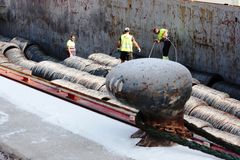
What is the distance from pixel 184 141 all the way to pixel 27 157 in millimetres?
1420

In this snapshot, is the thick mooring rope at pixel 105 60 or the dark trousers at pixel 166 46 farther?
the thick mooring rope at pixel 105 60

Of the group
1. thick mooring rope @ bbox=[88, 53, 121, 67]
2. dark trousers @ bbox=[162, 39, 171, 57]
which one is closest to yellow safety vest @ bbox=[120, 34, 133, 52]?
thick mooring rope @ bbox=[88, 53, 121, 67]

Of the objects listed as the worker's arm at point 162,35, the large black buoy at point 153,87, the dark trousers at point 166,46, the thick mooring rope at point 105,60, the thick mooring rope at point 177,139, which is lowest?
the thick mooring rope at point 105,60

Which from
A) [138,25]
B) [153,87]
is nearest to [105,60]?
[138,25]

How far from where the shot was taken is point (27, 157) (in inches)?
168

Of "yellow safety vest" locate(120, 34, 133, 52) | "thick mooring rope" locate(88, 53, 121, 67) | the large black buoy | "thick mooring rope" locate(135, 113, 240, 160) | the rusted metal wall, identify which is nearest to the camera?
"thick mooring rope" locate(135, 113, 240, 160)

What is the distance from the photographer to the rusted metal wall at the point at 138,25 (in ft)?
48.5

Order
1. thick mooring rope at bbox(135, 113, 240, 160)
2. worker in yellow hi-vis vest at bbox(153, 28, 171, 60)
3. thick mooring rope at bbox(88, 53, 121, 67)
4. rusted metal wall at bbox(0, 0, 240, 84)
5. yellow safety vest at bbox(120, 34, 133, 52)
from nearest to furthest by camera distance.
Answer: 1. thick mooring rope at bbox(135, 113, 240, 160)
2. rusted metal wall at bbox(0, 0, 240, 84)
3. worker in yellow hi-vis vest at bbox(153, 28, 171, 60)
4. yellow safety vest at bbox(120, 34, 133, 52)
5. thick mooring rope at bbox(88, 53, 121, 67)

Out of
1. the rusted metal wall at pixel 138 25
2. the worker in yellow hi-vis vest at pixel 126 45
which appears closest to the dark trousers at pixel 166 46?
the rusted metal wall at pixel 138 25

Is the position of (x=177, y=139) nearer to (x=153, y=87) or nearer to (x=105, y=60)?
(x=153, y=87)

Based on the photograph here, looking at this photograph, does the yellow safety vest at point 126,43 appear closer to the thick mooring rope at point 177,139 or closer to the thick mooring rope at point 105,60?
the thick mooring rope at point 105,60

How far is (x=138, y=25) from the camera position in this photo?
A: 59.0ft

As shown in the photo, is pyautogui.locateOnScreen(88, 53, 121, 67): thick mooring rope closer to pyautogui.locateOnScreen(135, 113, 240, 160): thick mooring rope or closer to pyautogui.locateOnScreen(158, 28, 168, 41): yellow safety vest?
pyautogui.locateOnScreen(158, 28, 168, 41): yellow safety vest

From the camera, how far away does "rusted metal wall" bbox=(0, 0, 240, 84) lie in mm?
14797
